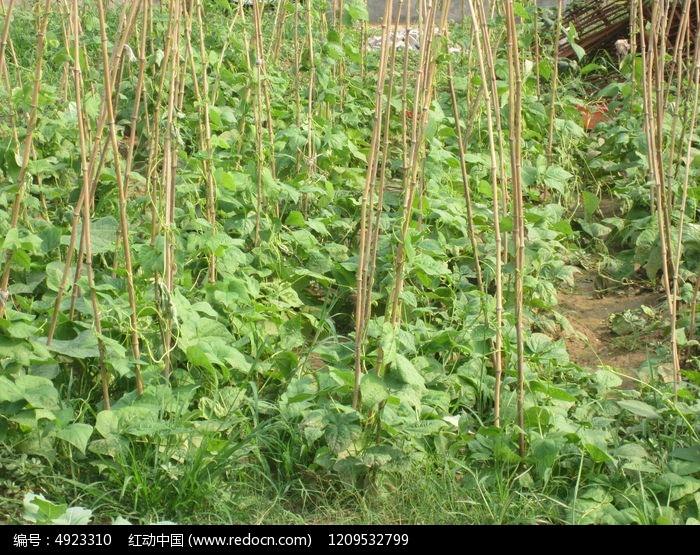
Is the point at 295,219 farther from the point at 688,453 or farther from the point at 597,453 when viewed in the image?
the point at 688,453

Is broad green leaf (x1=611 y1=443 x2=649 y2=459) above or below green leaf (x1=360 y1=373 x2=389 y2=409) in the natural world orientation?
below

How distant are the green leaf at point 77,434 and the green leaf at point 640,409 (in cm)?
151

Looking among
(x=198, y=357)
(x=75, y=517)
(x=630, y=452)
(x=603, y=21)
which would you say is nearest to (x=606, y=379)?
(x=630, y=452)

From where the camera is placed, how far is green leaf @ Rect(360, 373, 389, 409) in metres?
2.37

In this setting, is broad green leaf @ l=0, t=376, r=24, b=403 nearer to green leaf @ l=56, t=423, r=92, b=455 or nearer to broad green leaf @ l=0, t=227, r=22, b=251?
green leaf @ l=56, t=423, r=92, b=455

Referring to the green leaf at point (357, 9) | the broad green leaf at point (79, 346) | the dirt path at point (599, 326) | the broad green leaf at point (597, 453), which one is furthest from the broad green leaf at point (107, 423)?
the green leaf at point (357, 9)

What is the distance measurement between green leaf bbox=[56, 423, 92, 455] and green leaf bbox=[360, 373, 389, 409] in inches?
28.8

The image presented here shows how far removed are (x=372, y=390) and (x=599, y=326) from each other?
1.51 metres

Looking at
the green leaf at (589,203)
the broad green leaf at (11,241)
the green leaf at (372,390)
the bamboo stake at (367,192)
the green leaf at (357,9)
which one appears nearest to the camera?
the bamboo stake at (367,192)

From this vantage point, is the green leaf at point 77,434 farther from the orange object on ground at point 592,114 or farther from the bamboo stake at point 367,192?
the orange object on ground at point 592,114

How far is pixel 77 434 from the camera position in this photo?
237 centimetres

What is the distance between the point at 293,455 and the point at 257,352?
48 cm

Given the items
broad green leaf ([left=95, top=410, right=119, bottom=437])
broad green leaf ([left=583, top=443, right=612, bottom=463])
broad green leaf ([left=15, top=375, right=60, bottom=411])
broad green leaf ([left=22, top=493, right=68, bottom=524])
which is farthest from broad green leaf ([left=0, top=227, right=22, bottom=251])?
broad green leaf ([left=583, top=443, right=612, bottom=463])

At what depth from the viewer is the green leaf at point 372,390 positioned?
2.37 meters
